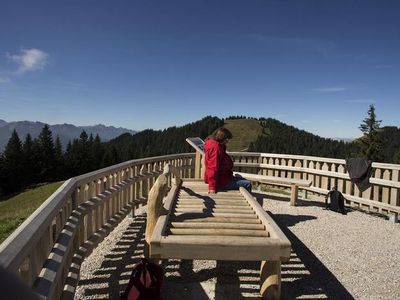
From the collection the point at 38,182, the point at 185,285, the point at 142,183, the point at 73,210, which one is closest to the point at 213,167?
the point at 185,285

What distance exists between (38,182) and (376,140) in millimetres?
64793

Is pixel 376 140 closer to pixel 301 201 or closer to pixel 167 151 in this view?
pixel 301 201

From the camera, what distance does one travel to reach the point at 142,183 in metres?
8.97

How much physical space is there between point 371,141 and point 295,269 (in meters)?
42.1

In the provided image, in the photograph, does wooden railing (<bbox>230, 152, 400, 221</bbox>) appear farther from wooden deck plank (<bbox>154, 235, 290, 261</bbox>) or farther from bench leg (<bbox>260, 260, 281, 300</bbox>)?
wooden deck plank (<bbox>154, 235, 290, 261</bbox>)

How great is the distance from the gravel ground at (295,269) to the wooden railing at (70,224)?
0.40m

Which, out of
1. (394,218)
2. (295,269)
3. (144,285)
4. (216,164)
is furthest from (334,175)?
(144,285)

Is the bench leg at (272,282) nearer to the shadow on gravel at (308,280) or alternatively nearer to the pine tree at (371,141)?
the shadow on gravel at (308,280)

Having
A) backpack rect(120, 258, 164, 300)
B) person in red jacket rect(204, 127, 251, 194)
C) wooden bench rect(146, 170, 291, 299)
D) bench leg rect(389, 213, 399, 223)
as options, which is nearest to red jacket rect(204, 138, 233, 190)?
person in red jacket rect(204, 127, 251, 194)

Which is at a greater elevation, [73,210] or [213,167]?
[213,167]

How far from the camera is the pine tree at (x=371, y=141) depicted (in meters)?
42.2

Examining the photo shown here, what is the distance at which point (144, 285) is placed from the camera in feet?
11.4

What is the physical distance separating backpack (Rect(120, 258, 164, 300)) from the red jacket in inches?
111

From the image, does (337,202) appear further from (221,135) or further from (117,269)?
(117,269)
